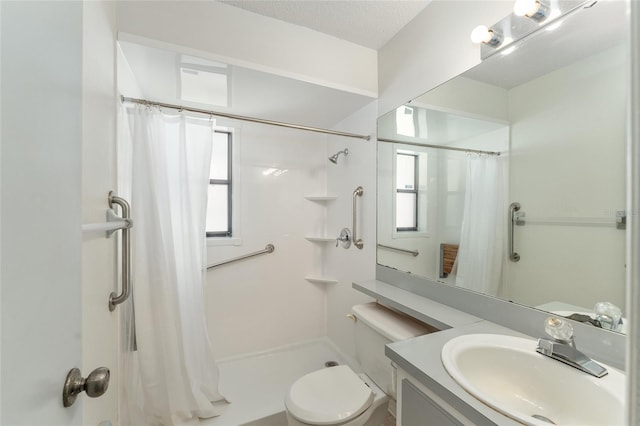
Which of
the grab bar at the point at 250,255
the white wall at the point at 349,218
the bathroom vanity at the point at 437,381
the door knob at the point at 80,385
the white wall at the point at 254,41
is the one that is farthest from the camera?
the grab bar at the point at 250,255

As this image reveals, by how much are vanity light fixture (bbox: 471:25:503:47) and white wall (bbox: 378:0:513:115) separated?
0.09 metres

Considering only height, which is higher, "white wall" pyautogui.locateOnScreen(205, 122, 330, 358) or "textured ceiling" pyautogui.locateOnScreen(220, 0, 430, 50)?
"textured ceiling" pyautogui.locateOnScreen(220, 0, 430, 50)

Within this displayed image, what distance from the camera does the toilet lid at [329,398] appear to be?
119cm

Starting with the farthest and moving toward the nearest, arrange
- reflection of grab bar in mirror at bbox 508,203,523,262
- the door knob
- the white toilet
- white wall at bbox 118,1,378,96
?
1. white wall at bbox 118,1,378,96
2. the white toilet
3. reflection of grab bar in mirror at bbox 508,203,523,262
4. the door knob

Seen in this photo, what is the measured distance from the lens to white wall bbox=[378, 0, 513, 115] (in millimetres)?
1276

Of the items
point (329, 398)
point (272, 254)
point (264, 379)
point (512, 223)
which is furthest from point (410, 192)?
point (264, 379)

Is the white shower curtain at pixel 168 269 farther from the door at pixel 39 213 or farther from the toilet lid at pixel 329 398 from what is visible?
the door at pixel 39 213

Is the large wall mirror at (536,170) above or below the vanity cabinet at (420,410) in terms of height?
above

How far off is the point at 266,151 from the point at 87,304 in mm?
1783

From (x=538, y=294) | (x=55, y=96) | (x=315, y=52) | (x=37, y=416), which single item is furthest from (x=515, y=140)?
(x=37, y=416)

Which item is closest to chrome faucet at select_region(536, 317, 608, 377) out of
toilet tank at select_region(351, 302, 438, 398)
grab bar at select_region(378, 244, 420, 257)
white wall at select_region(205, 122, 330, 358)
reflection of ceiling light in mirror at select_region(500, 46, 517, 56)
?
toilet tank at select_region(351, 302, 438, 398)

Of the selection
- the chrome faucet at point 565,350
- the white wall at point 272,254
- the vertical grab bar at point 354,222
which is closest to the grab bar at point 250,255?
the white wall at point 272,254

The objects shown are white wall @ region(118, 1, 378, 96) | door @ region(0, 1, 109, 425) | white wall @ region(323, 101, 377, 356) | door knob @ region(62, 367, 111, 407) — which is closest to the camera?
door @ region(0, 1, 109, 425)

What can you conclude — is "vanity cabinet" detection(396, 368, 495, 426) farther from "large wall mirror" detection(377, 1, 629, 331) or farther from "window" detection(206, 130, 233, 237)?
"window" detection(206, 130, 233, 237)
